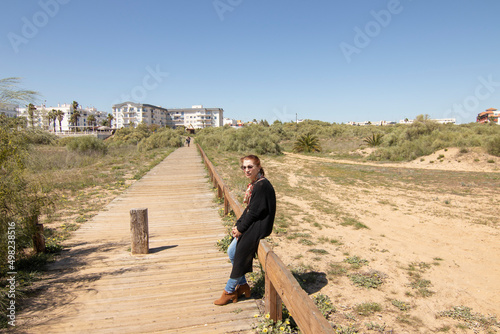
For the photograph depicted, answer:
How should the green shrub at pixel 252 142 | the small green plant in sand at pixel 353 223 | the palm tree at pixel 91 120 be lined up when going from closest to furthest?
the small green plant in sand at pixel 353 223, the green shrub at pixel 252 142, the palm tree at pixel 91 120

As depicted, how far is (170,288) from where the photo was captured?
364 cm

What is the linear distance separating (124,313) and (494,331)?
4.31 m

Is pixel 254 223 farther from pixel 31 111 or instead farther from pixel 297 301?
pixel 31 111

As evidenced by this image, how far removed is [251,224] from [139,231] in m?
2.38

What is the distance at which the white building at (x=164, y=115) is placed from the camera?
3858 inches

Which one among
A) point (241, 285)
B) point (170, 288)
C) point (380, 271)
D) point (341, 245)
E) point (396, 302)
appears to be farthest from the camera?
point (341, 245)

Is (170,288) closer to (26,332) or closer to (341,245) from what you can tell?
(26,332)

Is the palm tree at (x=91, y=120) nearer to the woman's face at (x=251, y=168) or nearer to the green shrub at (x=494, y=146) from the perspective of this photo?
the green shrub at (x=494, y=146)

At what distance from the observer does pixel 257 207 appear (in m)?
Answer: 2.98

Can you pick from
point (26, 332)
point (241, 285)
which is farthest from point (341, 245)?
point (26, 332)

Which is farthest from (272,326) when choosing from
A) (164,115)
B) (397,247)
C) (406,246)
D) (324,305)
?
(164,115)

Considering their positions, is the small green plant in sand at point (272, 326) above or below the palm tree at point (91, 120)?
below

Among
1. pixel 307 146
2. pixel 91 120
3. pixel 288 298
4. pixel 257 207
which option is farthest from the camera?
pixel 91 120

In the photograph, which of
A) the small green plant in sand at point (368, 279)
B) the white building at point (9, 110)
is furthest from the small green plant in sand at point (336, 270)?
the white building at point (9, 110)
